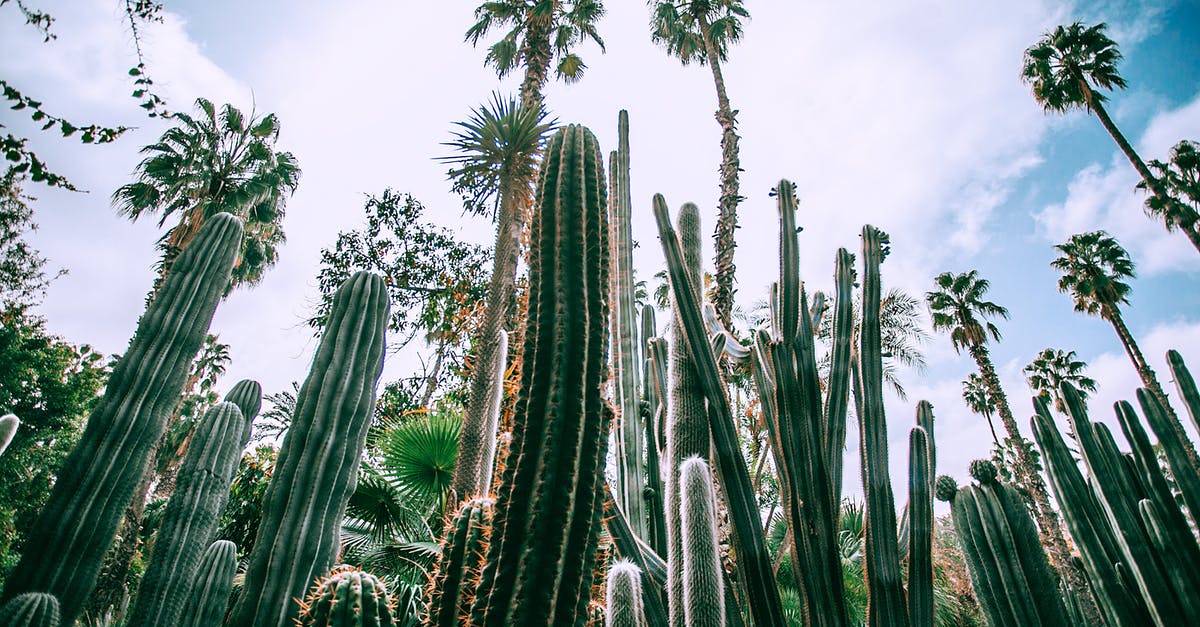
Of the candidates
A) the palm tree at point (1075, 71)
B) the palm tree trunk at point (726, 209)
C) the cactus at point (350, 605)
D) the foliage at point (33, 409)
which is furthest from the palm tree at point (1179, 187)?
the foliage at point (33, 409)

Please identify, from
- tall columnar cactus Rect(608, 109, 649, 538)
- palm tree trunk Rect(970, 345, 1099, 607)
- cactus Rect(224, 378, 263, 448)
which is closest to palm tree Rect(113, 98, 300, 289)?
cactus Rect(224, 378, 263, 448)

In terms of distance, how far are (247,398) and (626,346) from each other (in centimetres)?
551

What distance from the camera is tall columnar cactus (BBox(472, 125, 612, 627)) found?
1780 millimetres

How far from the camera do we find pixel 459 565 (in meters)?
2.22

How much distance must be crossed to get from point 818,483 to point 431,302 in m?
11.4

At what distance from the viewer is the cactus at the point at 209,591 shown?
5644 mm

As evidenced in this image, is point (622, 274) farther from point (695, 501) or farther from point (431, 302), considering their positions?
point (431, 302)

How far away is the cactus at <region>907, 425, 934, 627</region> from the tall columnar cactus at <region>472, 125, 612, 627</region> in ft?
8.03

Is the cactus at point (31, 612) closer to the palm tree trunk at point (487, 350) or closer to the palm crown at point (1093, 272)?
the palm tree trunk at point (487, 350)

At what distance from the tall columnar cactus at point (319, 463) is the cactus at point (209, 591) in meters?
2.98

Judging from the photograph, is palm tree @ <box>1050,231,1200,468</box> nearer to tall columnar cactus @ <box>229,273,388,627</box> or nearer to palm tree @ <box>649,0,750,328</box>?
palm tree @ <box>649,0,750,328</box>

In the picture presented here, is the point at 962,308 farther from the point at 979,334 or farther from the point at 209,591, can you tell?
the point at 209,591

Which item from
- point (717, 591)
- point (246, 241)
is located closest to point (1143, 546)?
point (717, 591)

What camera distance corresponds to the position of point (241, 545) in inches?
336
